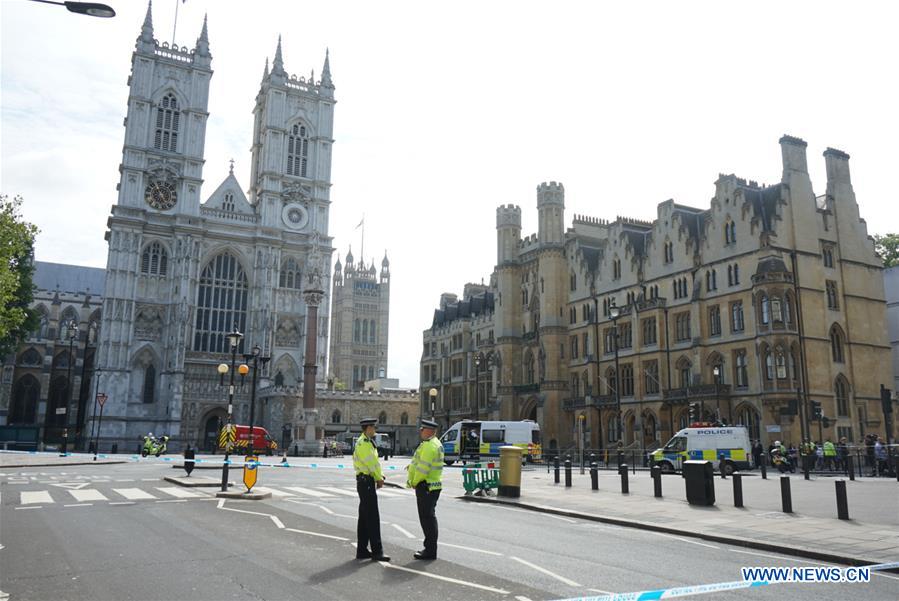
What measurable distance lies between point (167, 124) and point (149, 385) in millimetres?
27665

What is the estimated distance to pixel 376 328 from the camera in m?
133

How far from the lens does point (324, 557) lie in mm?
9070

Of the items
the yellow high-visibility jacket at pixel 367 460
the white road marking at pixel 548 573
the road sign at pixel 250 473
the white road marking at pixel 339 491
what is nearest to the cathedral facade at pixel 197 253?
the white road marking at pixel 339 491

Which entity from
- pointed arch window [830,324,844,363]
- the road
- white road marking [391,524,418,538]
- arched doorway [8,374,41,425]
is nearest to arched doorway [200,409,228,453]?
arched doorway [8,374,41,425]

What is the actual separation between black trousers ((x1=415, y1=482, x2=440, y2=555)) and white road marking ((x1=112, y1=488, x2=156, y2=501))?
10.1 meters

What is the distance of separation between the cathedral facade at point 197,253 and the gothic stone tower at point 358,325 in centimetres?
5307

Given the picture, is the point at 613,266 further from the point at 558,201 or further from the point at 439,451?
the point at 439,451

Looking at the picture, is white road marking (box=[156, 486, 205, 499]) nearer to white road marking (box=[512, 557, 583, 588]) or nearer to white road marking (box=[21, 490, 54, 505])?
white road marking (box=[21, 490, 54, 505])

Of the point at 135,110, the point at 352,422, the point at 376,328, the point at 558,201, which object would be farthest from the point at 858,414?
the point at 376,328

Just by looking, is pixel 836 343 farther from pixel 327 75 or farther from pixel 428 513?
pixel 327 75

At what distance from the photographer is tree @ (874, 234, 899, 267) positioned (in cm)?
5222

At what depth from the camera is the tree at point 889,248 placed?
52.2m

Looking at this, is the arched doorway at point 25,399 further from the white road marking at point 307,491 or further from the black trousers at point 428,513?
the black trousers at point 428,513

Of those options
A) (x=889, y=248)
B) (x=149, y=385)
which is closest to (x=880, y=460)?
(x=889, y=248)
